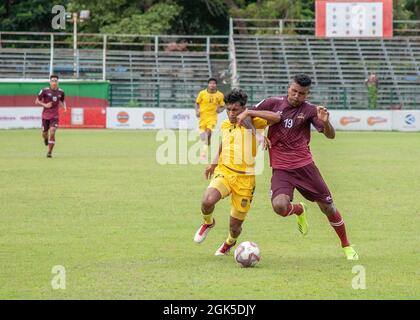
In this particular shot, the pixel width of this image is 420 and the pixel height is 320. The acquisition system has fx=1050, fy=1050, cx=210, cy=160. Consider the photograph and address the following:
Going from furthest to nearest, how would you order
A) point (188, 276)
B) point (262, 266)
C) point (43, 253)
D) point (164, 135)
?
point (164, 135)
point (43, 253)
point (262, 266)
point (188, 276)

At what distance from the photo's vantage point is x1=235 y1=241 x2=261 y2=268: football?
1096 cm

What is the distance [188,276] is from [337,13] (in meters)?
40.1

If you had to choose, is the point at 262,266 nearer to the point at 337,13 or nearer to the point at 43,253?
the point at 43,253

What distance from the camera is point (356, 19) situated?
1939 inches

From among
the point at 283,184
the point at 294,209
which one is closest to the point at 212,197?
the point at 283,184

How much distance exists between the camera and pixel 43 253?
11.9m

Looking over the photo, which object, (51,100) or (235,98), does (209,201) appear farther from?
(51,100)

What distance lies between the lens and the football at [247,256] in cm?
1096

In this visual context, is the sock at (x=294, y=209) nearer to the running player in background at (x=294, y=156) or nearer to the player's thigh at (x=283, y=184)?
the running player in background at (x=294, y=156)

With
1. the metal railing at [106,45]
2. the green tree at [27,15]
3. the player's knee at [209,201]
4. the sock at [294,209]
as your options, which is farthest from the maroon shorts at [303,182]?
the green tree at [27,15]

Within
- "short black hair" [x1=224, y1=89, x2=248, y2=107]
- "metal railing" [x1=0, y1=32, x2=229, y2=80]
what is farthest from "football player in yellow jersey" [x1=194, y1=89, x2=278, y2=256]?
"metal railing" [x1=0, y1=32, x2=229, y2=80]
